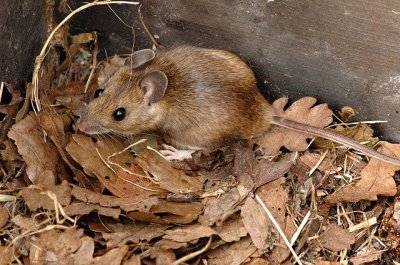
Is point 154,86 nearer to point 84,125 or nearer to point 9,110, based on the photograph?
point 84,125

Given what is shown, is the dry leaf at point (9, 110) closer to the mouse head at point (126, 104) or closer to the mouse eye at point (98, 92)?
the mouse head at point (126, 104)

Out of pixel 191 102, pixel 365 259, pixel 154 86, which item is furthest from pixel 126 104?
pixel 365 259

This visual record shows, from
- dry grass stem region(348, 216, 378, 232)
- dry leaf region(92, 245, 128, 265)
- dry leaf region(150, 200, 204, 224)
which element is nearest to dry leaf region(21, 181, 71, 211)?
dry leaf region(92, 245, 128, 265)

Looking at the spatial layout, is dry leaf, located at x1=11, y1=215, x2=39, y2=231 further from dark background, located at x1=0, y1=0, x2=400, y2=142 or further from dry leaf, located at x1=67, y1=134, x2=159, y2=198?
dark background, located at x1=0, y1=0, x2=400, y2=142

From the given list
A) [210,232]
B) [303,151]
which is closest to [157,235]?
[210,232]

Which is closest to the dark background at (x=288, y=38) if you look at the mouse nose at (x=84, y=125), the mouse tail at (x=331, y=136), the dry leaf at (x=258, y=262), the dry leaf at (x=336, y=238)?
the mouse tail at (x=331, y=136)

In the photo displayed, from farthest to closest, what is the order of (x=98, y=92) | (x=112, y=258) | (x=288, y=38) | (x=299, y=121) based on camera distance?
(x=98, y=92) < (x=299, y=121) < (x=288, y=38) < (x=112, y=258)
